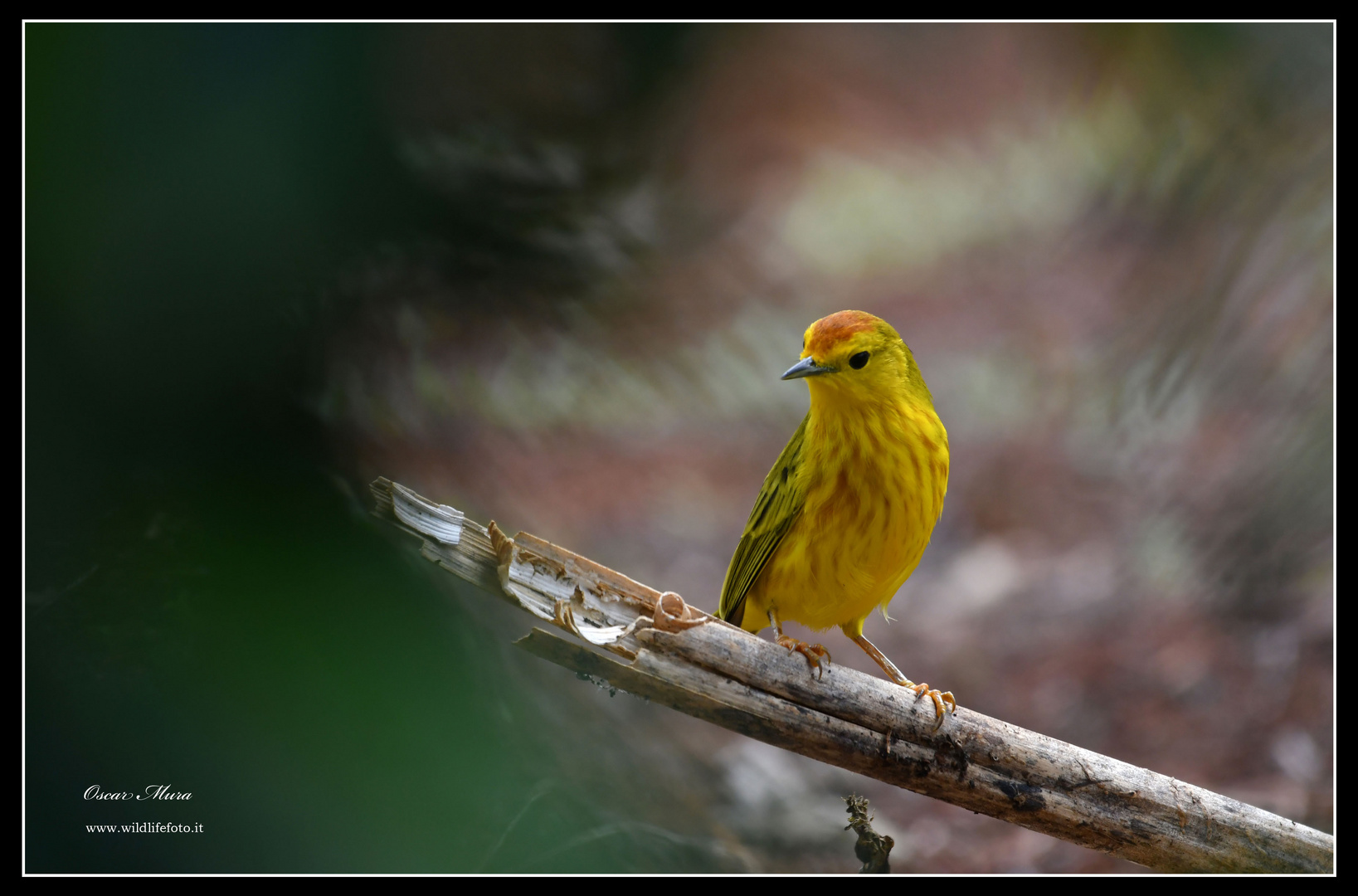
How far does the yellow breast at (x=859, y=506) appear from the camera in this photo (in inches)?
64.6

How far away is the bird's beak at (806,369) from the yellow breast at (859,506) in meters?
0.11

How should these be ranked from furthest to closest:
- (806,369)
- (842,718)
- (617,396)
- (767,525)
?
(617,396) < (767,525) < (806,369) < (842,718)

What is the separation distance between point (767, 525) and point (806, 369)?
33 cm

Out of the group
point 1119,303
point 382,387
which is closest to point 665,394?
point 382,387

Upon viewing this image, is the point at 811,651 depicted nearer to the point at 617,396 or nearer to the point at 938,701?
the point at 938,701

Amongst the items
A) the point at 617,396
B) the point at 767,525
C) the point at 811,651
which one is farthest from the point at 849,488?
the point at 617,396

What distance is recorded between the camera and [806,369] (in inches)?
62.9

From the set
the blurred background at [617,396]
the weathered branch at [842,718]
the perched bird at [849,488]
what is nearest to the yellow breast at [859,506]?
the perched bird at [849,488]

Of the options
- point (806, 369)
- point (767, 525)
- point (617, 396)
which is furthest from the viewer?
point (617, 396)

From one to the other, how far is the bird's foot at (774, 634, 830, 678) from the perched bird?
2.8 inches

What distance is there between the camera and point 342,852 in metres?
1.55

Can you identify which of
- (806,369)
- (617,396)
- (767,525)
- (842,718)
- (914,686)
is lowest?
(842,718)

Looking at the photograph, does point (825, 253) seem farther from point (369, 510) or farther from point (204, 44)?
point (369, 510)

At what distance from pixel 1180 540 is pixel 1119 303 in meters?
1.17
